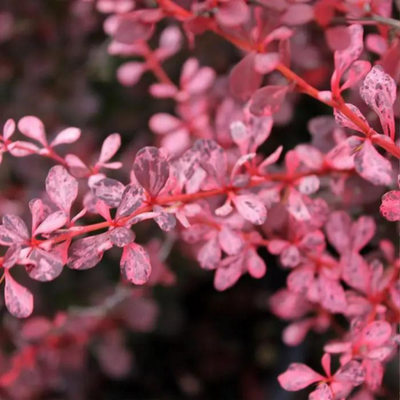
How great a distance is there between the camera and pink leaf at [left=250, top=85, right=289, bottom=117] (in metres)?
0.54

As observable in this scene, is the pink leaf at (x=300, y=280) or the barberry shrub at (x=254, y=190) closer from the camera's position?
the barberry shrub at (x=254, y=190)

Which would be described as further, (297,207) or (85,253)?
(297,207)

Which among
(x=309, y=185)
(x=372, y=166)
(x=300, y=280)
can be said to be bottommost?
(x=300, y=280)

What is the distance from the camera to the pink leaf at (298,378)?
0.50m

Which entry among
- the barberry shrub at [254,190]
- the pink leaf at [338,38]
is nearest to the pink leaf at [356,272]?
the barberry shrub at [254,190]

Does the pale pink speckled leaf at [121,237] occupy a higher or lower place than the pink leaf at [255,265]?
higher

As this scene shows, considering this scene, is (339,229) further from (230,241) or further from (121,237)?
(121,237)

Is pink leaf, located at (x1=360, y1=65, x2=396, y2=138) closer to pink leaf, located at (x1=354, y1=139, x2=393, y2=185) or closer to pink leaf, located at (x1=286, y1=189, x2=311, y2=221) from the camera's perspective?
pink leaf, located at (x1=354, y1=139, x2=393, y2=185)

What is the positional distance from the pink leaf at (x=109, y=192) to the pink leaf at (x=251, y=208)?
0.11m

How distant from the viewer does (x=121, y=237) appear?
441 mm

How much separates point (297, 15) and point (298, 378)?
332mm

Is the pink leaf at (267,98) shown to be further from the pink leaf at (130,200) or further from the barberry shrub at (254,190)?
the pink leaf at (130,200)

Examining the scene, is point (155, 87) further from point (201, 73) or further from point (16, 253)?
point (16, 253)

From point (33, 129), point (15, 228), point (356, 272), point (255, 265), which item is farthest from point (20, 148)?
point (356, 272)
